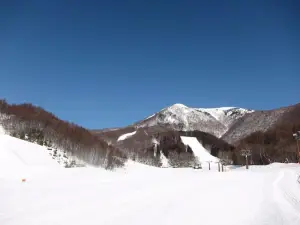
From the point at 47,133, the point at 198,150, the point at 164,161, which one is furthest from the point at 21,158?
the point at 198,150

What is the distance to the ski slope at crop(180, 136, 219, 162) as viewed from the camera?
128913 millimetres

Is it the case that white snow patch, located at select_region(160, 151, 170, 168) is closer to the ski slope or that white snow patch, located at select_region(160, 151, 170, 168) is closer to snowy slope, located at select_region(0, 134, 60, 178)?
the ski slope

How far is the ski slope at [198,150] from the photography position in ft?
423

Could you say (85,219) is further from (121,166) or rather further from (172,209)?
(121,166)

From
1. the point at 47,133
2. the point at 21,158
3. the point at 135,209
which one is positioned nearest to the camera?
the point at 135,209

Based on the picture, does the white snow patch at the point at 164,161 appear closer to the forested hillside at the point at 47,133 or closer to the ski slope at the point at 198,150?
the ski slope at the point at 198,150

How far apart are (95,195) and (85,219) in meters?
4.71

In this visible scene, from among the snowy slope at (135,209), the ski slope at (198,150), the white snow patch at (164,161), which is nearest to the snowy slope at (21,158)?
the snowy slope at (135,209)

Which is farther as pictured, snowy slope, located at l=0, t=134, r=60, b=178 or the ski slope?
the ski slope

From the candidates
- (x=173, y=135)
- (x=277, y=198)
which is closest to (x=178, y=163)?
(x=173, y=135)

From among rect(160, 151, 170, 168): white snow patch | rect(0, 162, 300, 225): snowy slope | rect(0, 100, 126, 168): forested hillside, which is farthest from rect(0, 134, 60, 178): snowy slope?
rect(160, 151, 170, 168): white snow patch

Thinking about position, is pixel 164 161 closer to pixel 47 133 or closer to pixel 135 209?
pixel 47 133

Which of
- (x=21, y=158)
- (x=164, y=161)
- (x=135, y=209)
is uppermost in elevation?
(x=164, y=161)

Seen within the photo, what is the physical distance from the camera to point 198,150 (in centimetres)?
14188
